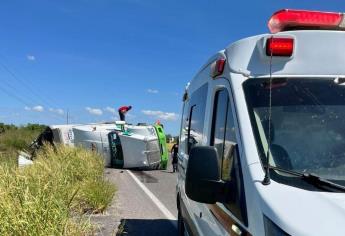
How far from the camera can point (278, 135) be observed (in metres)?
3.48

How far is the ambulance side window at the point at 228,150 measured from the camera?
326 cm

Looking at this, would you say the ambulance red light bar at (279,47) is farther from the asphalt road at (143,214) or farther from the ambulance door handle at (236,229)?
the asphalt road at (143,214)

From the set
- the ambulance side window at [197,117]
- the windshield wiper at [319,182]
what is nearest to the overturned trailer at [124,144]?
the ambulance side window at [197,117]

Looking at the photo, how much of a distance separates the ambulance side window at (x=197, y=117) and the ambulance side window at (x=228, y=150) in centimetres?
63

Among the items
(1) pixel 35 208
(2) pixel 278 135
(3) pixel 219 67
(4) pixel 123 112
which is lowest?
(1) pixel 35 208

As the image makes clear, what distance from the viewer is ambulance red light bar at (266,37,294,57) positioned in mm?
3676

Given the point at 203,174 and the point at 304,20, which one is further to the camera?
the point at 304,20

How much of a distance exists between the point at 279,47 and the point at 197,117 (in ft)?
7.58

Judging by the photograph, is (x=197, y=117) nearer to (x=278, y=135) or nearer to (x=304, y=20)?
(x=304, y=20)

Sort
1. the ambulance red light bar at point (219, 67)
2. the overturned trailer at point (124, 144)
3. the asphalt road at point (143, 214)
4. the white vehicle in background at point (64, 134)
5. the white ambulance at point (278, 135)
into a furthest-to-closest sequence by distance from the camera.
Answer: the white vehicle in background at point (64, 134) → the overturned trailer at point (124, 144) → the asphalt road at point (143, 214) → the ambulance red light bar at point (219, 67) → the white ambulance at point (278, 135)

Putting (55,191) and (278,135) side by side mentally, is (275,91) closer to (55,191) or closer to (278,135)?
(278,135)

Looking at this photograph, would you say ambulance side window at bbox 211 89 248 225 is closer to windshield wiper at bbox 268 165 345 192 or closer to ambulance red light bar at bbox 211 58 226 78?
ambulance red light bar at bbox 211 58 226 78

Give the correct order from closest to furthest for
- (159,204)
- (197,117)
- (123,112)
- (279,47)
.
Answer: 1. (279,47)
2. (197,117)
3. (159,204)
4. (123,112)

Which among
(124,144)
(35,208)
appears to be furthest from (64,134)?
(35,208)
